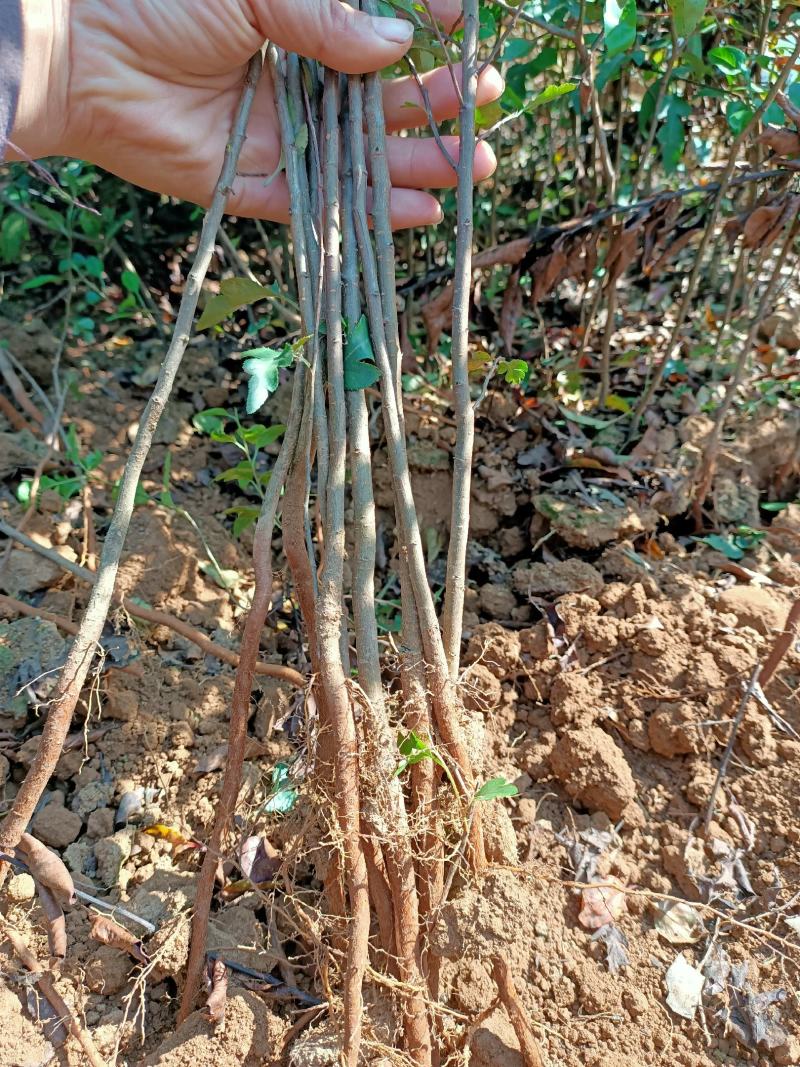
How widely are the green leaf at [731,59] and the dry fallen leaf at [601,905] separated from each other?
6.81ft

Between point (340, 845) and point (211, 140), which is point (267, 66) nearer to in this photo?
point (211, 140)

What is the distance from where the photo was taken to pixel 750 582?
2.12 meters

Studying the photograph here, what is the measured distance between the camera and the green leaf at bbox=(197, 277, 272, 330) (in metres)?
1.40

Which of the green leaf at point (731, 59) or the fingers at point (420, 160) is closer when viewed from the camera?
the fingers at point (420, 160)

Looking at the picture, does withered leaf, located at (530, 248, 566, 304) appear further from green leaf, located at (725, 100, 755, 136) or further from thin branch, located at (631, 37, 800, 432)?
green leaf, located at (725, 100, 755, 136)

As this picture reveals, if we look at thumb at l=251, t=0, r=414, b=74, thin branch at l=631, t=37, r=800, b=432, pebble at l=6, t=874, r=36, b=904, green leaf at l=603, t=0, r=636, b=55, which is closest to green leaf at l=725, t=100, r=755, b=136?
thin branch at l=631, t=37, r=800, b=432

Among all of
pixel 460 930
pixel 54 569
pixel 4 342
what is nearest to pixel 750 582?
pixel 460 930

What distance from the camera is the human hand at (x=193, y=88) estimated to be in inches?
55.4

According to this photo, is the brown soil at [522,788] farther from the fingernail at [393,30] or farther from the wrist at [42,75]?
the fingernail at [393,30]

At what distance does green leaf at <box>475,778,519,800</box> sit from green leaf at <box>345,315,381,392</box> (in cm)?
78

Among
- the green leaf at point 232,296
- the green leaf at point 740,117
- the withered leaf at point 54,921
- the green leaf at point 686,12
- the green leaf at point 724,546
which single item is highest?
the green leaf at point 686,12

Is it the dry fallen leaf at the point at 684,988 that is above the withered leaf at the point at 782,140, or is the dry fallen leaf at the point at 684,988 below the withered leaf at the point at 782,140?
below

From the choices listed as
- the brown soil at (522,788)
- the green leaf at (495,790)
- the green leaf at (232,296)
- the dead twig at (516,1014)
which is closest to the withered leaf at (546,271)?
the brown soil at (522,788)

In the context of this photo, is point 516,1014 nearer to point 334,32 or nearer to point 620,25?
point 334,32
